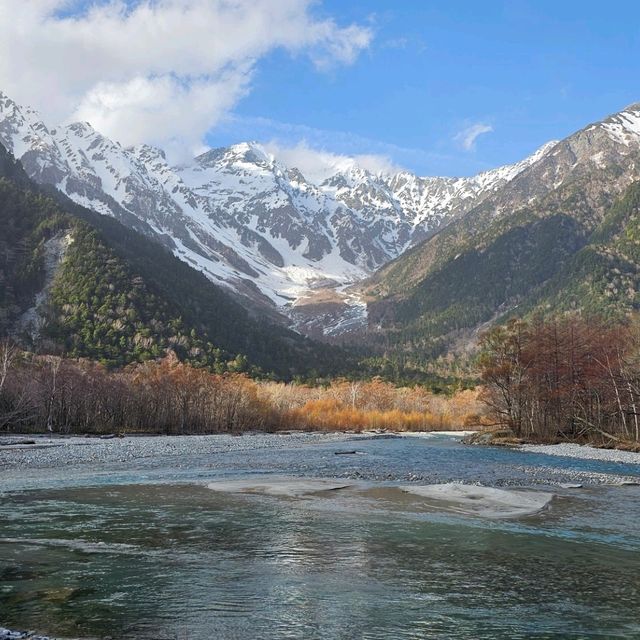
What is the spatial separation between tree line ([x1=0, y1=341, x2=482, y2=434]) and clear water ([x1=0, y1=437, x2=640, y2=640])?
183 ft

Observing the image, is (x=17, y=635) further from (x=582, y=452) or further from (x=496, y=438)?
(x=496, y=438)

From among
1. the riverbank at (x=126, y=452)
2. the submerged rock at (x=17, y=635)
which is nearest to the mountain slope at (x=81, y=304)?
the riverbank at (x=126, y=452)

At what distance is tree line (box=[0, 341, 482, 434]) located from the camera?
9150 cm

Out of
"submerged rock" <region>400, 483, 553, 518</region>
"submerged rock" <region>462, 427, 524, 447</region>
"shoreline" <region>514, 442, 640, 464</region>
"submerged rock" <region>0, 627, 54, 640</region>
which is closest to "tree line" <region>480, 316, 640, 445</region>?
→ "submerged rock" <region>462, 427, 524, 447</region>

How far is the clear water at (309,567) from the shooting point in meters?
12.5

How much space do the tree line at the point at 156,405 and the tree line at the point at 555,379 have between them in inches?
1631

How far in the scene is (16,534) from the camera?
20.4 meters

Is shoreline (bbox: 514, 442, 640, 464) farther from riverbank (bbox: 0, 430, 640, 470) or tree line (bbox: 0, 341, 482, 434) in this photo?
tree line (bbox: 0, 341, 482, 434)

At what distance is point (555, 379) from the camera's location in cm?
8281

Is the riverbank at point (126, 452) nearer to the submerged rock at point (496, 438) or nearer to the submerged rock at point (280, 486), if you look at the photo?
the submerged rock at point (496, 438)

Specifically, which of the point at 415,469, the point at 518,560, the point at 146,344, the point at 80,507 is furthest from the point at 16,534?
the point at 146,344

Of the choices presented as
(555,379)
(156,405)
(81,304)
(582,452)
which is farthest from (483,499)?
(81,304)

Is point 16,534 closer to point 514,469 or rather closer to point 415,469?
point 415,469

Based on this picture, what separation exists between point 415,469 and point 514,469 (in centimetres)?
717
